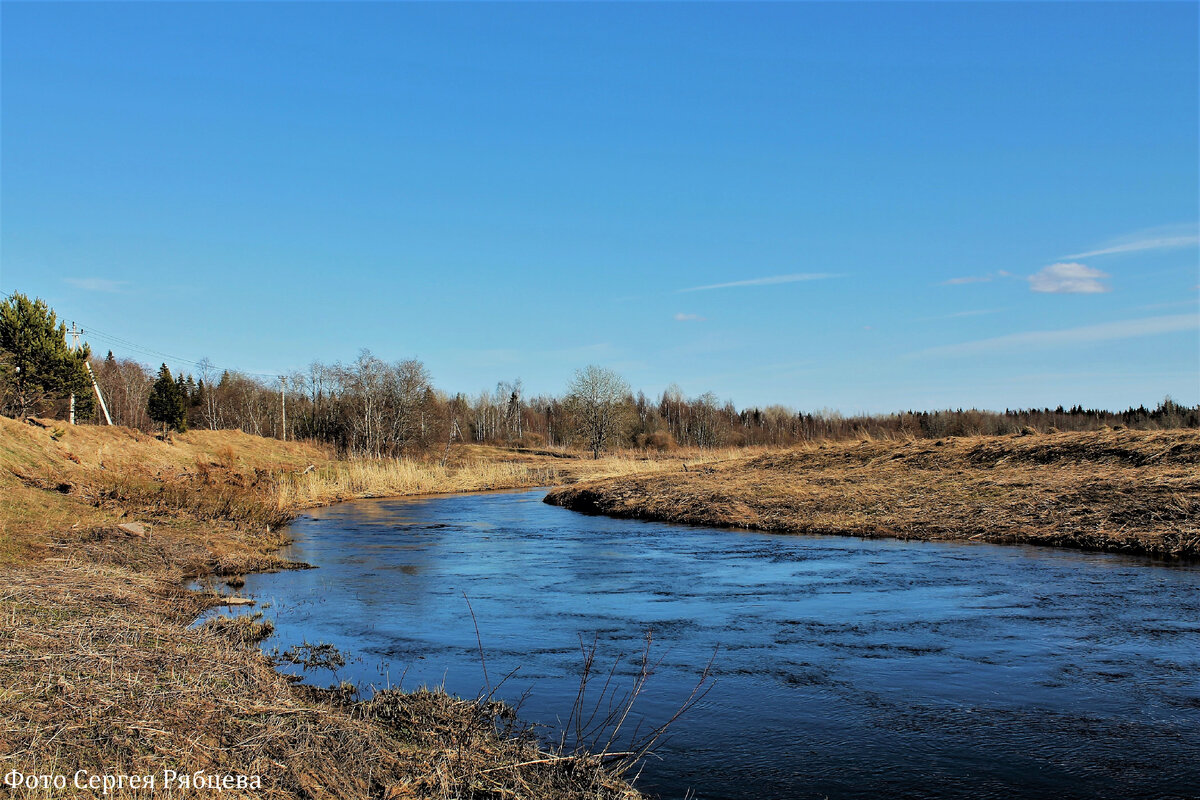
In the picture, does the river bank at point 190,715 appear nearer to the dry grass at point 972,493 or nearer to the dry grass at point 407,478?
the dry grass at point 972,493

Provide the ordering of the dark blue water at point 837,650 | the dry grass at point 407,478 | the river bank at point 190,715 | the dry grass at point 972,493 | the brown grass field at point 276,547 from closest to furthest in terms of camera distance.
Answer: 1. the river bank at point 190,715
2. the brown grass field at point 276,547
3. the dark blue water at point 837,650
4. the dry grass at point 972,493
5. the dry grass at point 407,478

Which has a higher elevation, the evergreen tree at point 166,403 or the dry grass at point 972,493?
the evergreen tree at point 166,403

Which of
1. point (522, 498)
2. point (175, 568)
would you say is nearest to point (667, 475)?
point (522, 498)

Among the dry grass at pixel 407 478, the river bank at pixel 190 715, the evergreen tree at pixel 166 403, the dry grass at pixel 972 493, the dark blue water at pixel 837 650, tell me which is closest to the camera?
the river bank at pixel 190 715

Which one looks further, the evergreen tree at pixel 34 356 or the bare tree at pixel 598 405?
the bare tree at pixel 598 405

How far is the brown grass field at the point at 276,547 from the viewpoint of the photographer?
4848 mm

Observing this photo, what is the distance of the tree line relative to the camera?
125 ft

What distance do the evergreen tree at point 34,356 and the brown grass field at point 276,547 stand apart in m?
5.04

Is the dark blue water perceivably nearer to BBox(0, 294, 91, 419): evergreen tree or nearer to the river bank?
the river bank

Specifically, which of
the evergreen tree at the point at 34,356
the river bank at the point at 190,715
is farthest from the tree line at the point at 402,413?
the river bank at the point at 190,715

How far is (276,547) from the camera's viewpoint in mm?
18203

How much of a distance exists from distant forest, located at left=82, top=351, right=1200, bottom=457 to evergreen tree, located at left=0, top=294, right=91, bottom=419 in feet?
29.5

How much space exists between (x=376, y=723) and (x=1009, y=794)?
4263mm

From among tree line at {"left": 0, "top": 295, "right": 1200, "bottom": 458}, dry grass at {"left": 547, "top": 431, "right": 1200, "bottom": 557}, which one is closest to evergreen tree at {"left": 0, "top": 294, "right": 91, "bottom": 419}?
tree line at {"left": 0, "top": 295, "right": 1200, "bottom": 458}
